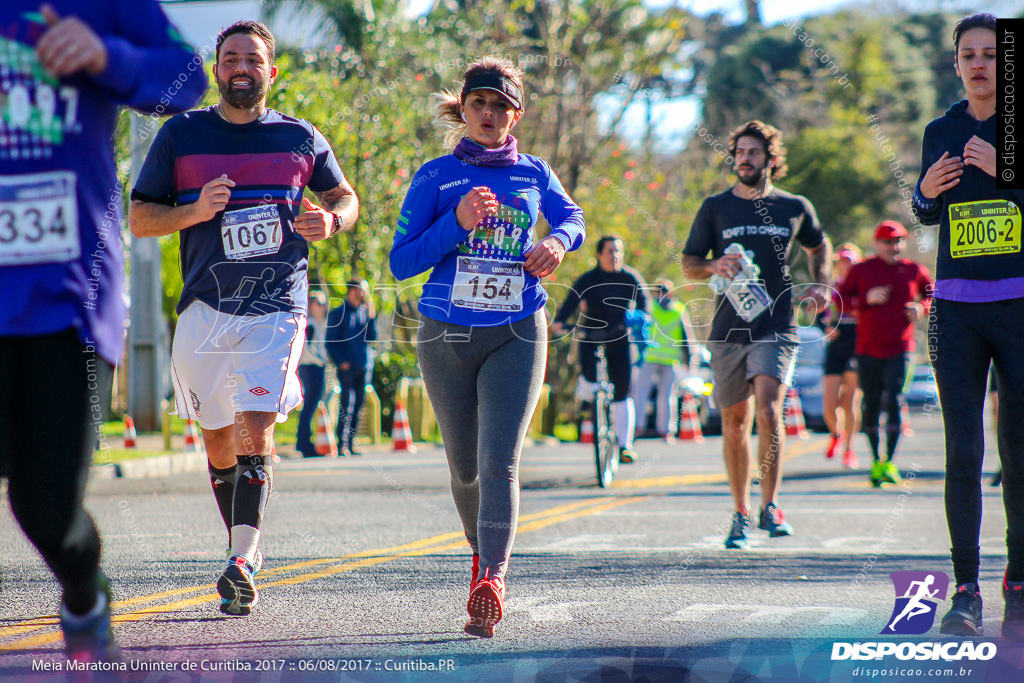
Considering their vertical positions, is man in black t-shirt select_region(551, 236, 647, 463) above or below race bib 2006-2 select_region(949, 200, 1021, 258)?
below

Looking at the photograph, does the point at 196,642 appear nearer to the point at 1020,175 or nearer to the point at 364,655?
the point at 364,655

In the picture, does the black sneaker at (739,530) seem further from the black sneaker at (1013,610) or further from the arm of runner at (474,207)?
the arm of runner at (474,207)

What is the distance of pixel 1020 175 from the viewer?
176 inches

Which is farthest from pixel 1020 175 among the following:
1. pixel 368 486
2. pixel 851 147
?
pixel 851 147

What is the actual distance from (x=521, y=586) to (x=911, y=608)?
5.49 feet

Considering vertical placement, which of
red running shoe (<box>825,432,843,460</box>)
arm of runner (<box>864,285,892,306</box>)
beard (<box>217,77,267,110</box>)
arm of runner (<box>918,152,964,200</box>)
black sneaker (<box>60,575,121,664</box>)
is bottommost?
red running shoe (<box>825,432,843,460</box>)

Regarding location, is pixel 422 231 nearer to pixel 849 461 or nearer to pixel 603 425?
pixel 603 425

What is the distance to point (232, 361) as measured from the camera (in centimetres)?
470

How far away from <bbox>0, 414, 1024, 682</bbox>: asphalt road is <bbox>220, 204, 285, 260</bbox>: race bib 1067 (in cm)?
135

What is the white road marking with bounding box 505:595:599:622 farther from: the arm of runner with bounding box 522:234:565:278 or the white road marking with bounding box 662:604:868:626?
the arm of runner with bounding box 522:234:565:278

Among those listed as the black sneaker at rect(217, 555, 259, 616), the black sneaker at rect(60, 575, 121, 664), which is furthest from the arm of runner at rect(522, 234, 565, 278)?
the black sneaker at rect(60, 575, 121, 664)

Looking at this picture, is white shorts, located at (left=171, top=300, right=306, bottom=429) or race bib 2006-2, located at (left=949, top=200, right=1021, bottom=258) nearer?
race bib 2006-2, located at (left=949, top=200, right=1021, bottom=258)

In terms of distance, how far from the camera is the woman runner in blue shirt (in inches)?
172

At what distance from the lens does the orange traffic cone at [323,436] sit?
49.1 ft
